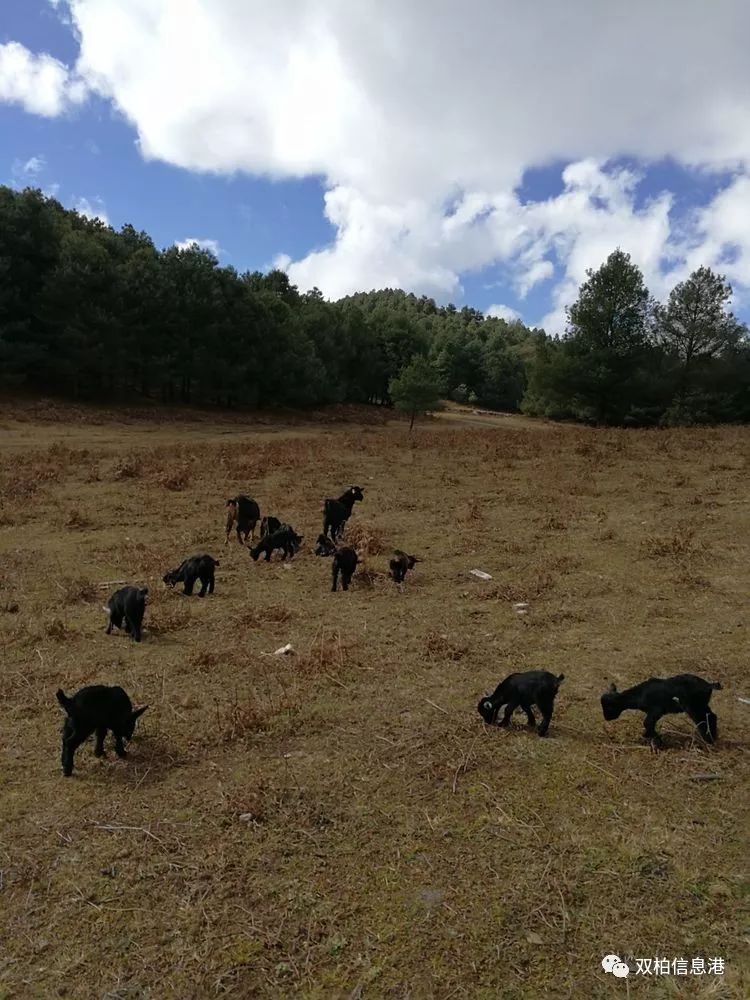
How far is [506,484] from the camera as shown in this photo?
67.5 ft

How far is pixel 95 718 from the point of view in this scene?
5.79 meters

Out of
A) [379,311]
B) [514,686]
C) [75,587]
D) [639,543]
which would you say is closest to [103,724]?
[514,686]

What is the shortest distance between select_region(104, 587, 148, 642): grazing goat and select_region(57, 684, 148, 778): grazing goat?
264 cm

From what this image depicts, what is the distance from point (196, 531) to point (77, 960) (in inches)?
440

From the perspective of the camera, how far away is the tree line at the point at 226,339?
41594mm

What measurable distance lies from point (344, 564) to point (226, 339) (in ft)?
140

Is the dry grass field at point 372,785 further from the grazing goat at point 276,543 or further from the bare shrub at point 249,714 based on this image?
the grazing goat at point 276,543

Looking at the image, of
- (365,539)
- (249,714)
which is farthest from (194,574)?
(249,714)

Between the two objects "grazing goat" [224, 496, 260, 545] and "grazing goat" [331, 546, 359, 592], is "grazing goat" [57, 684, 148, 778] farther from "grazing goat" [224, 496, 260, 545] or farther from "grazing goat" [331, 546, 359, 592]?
"grazing goat" [224, 496, 260, 545]

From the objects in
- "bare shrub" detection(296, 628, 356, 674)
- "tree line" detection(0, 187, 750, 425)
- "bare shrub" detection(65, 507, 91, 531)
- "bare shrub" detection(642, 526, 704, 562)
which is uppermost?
"tree line" detection(0, 187, 750, 425)

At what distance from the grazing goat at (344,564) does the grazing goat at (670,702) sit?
5299mm

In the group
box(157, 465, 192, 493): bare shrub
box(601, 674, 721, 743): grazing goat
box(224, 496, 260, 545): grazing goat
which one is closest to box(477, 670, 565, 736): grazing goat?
box(601, 674, 721, 743): grazing goat

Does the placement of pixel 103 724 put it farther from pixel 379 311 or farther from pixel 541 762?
pixel 379 311

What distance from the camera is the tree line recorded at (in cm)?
4159
